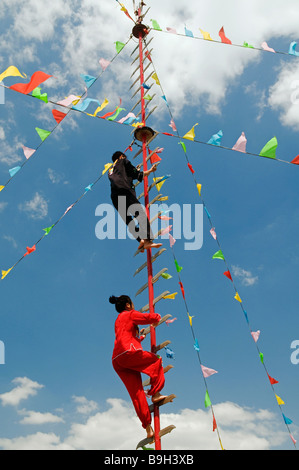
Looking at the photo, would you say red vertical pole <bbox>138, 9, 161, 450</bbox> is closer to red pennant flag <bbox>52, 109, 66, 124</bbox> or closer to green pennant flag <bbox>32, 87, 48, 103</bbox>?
red pennant flag <bbox>52, 109, 66, 124</bbox>

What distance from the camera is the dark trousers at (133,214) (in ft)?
17.1

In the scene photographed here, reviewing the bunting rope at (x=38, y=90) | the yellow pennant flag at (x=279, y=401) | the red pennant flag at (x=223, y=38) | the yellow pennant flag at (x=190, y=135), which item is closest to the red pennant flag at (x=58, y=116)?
the bunting rope at (x=38, y=90)

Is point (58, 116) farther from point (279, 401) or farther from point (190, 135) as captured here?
point (279, 401)

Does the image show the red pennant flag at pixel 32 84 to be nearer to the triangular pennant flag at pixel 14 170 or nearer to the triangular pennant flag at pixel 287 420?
the triangular pennant flag at pixel 14 170

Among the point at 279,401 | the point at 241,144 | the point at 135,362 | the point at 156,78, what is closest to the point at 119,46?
the point at 156,78

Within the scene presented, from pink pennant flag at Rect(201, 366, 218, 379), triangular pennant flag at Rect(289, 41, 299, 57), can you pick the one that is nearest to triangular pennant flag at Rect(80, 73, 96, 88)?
triangular pennant flag at Rect(289, 41, 299, 57)

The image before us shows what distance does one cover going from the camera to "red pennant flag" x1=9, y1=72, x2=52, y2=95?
4.99 meters

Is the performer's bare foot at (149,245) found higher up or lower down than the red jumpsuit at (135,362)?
higher up

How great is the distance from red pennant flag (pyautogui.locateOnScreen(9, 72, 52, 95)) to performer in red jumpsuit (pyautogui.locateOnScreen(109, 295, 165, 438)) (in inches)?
132

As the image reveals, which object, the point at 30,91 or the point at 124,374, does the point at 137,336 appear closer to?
the point at 124,374

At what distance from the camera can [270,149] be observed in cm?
504

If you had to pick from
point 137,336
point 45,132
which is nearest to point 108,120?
point 45,132
